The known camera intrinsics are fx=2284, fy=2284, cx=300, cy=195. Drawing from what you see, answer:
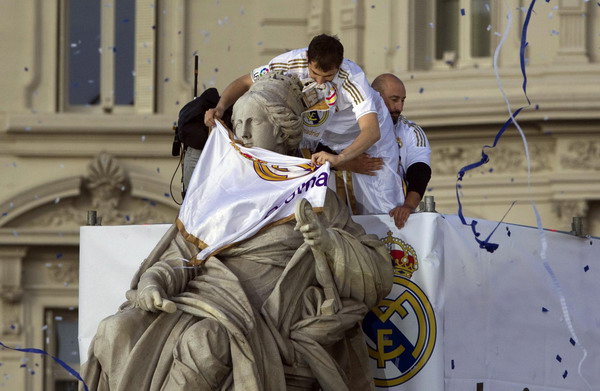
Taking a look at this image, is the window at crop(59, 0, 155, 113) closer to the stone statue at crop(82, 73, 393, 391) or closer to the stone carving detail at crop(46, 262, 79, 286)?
the stone carving detail at crop(46, 262, 79, 286)

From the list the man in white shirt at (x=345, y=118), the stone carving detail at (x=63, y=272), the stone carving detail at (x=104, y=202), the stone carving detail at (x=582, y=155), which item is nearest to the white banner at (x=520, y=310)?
the man in white shirt at (x=345, y=118)

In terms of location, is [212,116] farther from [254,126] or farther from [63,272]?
[63,272]

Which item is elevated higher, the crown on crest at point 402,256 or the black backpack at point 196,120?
the black backpack at point 196,120

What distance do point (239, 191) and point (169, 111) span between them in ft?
31.7

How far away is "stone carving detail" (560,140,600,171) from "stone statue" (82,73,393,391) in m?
8.52

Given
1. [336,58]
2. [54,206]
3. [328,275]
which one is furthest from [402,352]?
[54,206]

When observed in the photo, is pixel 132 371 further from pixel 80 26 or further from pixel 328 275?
pixel 80 26

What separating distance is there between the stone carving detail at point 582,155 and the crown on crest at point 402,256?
27.4 feet

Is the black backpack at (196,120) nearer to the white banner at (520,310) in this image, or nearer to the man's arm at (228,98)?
the man's arm at (228,98)

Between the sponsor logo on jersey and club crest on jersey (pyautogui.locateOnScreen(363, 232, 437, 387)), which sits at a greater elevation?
the sponsor logo on jersey

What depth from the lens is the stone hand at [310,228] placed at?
912 centimetres

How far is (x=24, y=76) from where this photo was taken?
63.9 ft

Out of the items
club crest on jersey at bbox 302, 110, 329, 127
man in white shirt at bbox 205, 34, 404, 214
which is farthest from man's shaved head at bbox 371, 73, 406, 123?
club crest on jersey at bbox 302, 110, 329, 127

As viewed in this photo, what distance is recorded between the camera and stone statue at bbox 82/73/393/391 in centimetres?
902
